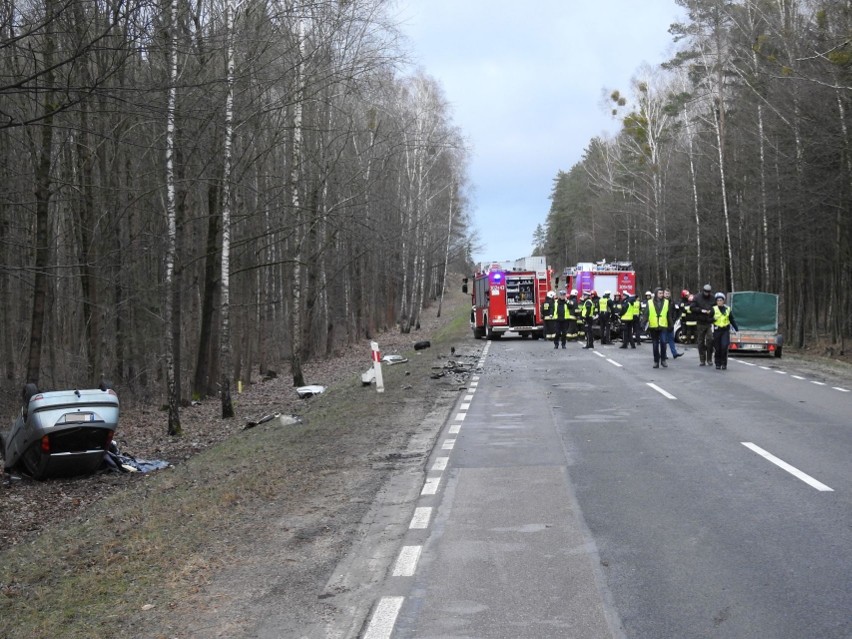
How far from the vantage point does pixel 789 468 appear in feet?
31.1

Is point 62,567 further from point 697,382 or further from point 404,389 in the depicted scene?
point 697,382

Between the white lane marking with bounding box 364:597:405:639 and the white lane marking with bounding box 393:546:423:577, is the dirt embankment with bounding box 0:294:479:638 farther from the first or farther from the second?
the white lane marking with bounding box 393:546:423:577

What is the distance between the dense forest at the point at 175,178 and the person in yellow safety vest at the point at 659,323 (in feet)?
25.7

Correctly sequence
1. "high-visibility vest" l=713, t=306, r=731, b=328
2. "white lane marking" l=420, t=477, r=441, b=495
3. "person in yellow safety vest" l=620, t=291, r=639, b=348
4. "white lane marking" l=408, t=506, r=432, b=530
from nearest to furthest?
"white lane marking" l=408, t=506, r=432, b=530 < "white lane marking" l=420, t=477, r=441, b=495 < "high-visibility vest" l=713, t=306, r=731, b=328 < "person in yellow safety vest" l=620, t=291, r=639, b=348

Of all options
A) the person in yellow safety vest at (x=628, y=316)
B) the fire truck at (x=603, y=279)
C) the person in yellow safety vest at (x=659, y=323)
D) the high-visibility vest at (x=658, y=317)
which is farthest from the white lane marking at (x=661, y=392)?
the fire truck at (x=603, y=279)

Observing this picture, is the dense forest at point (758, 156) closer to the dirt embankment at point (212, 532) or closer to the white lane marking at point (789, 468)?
the white lane marking at point (789, 468)

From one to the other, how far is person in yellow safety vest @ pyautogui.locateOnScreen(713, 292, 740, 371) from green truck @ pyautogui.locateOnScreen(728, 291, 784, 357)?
6272 mm

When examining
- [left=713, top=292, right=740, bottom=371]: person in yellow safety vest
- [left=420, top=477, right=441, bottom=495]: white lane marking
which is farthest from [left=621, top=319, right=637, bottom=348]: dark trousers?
[left=420, top=477, right=441, bottom=495]: white lane marking

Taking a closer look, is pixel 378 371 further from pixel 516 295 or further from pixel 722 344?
pixel 516 295

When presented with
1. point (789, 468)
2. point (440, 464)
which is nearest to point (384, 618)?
point (440, 464)

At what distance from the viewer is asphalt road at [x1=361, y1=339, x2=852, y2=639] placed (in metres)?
5.10

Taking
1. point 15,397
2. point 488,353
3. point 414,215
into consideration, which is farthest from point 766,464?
A: point 414,215

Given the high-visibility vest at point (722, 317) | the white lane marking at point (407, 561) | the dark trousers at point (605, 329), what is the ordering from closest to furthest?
the white lane marking at point (407, 561) → the high-visibility vest at point (722, 317) → the dark trousers at point (605, 329)

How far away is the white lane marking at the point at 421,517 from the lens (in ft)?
24.0
